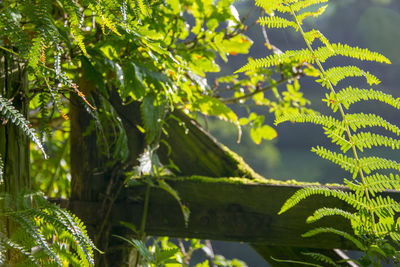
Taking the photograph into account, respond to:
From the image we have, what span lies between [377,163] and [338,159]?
0.07 meters

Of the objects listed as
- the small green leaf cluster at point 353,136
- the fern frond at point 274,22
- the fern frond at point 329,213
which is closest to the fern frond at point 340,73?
the small green leaf cluster at point 353,136

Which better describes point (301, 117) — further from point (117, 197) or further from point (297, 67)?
point (297, 67)

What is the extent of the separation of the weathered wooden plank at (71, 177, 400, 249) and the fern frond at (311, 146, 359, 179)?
30 centimetres

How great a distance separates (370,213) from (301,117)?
0.23 metres

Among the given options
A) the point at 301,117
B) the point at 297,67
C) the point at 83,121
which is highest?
the point at 297,67

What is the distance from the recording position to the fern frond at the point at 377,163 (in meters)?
0.78

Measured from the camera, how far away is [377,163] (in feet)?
2.62

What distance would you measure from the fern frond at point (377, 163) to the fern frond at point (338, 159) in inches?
0.6

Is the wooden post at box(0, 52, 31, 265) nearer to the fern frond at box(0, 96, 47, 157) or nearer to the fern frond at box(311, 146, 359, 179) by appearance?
the fern frond at box(0, 96, 47, 157)

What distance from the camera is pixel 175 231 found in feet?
4.03

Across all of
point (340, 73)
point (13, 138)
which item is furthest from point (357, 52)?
point (13, 138)

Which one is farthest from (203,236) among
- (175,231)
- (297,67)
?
(297,67)

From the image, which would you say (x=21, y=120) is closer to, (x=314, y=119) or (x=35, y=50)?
(x=35, y=50)

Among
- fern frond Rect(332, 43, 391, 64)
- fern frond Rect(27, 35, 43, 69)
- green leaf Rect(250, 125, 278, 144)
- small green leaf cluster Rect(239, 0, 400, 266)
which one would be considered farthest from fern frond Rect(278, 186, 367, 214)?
green leaf Rect(250, 125, 278, 144)
